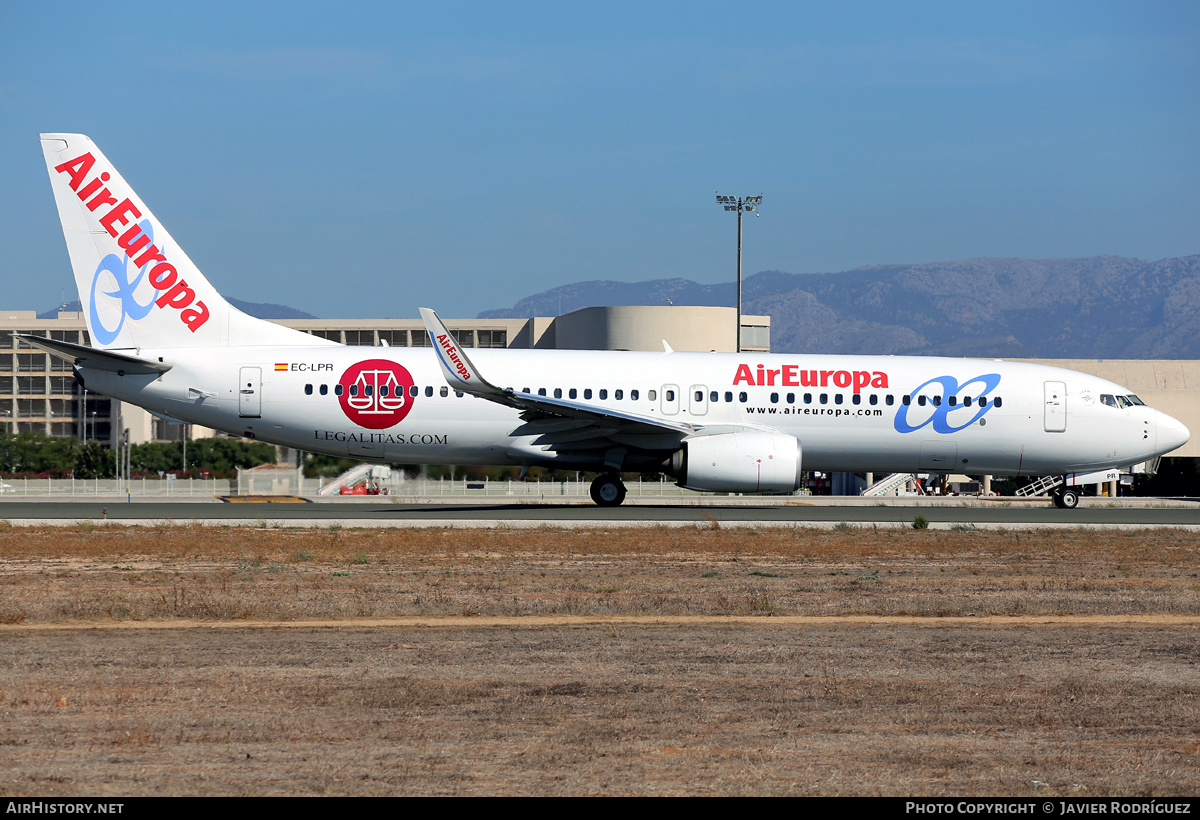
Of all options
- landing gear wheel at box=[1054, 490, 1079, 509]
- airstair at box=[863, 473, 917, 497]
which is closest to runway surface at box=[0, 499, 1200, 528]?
landing gear wheel at box=[1054, 490, 1079, 509]

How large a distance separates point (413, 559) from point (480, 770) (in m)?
11.3

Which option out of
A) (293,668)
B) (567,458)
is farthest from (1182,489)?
(293,668)

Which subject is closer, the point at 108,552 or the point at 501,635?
the point at 501,635

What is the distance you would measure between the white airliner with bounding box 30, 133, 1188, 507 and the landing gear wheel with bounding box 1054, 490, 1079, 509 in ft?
10.7

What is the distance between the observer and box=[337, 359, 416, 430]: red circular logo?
90.0 ft

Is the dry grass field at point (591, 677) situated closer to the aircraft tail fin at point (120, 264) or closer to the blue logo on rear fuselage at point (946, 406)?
the blue logo on rear fuselage at point (946, 406)

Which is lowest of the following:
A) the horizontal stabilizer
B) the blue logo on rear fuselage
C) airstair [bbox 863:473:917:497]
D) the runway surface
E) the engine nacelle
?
airstair [bbox 863:473:917:497]

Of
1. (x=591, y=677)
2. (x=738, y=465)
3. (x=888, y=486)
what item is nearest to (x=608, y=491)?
(x=738, y=465)

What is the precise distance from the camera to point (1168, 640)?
10945 millimetres

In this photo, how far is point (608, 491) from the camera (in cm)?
2886

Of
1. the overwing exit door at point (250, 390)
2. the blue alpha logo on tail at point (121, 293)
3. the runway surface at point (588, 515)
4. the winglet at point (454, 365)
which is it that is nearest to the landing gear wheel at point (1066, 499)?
the runway surface at point (588, 515)

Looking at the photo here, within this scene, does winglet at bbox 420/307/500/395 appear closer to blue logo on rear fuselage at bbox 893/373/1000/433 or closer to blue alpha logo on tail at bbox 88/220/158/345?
blue alpha logo on tail at bbox 88/220/158/345

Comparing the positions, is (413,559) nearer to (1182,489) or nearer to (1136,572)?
(1136,572)

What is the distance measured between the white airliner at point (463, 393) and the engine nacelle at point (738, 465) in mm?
85
